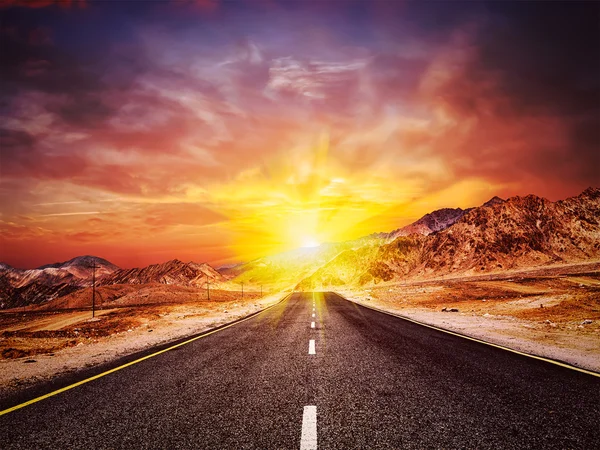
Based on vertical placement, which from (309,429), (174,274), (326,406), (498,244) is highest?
(498,244)

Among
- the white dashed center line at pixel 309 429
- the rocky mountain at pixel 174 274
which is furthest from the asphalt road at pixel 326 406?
the rocky mountain at pixel 174 274

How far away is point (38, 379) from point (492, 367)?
9702mm

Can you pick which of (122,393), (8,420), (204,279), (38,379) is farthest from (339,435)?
(204,279)

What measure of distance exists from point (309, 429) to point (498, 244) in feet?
394

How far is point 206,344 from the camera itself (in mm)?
10320

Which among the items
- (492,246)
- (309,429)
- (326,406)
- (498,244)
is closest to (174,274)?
(492,246)

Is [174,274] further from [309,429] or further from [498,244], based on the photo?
[309,429]

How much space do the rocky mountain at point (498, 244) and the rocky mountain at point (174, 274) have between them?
71.0m

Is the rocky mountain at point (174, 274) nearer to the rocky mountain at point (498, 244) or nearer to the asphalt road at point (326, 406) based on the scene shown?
the rocky mountain at point (498, 244)

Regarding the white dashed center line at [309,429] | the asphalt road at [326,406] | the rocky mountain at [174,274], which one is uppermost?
the white dashed center line at [309,429]

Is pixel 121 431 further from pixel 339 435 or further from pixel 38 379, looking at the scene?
pixel 38 379

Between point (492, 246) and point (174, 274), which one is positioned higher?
point (492, 246)

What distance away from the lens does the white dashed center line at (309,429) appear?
11.3ft

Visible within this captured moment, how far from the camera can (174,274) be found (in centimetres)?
16750
